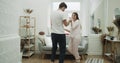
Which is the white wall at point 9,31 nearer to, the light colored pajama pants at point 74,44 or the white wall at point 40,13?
the light colored pajama pants at point 74,44

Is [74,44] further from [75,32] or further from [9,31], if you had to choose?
[9,31]

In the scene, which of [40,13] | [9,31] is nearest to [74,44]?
[40,13]

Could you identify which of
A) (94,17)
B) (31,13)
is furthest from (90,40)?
(31,13)

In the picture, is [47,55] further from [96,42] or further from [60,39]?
[60,39]

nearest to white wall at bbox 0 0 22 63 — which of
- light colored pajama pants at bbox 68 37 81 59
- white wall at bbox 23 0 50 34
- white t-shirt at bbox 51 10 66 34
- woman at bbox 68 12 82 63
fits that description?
white t-shirt at bbox 51 10 66 34

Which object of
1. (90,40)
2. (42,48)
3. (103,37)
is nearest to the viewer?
(42,48)

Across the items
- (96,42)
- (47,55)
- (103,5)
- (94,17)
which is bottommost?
(47,55)

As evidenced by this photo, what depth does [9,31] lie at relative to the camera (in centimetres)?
241

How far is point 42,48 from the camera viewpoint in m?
5.57

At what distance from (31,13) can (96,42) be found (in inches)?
103

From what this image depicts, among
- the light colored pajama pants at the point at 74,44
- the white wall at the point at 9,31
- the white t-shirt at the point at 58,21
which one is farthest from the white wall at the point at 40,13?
the white wall at the point at 9,31

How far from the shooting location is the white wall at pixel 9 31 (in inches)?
84.6

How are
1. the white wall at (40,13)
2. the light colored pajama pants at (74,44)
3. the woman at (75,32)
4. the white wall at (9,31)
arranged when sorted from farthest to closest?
the white wall at (40,13) < the light colored pajama pants at (74,44) < the woman at (75,32) < the white wall at (9,31)

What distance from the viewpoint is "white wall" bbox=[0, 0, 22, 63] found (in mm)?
2148
